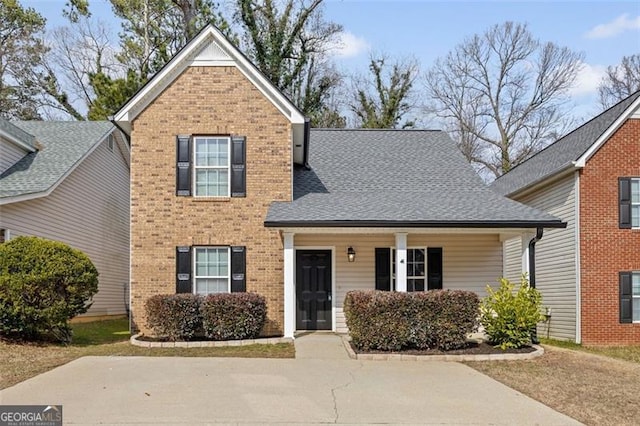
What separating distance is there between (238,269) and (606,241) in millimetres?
9164

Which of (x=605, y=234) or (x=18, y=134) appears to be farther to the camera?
(x=18, y=134)

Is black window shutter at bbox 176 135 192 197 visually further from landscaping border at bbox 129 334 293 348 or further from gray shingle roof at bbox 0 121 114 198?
gray shingle roof at bbox 0 121 114 198

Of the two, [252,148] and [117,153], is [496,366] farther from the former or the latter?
[117,153]

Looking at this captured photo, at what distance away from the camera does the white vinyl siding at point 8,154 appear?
17500 mm

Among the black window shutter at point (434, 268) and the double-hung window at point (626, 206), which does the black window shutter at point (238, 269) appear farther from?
the double-hung window at point (626, 206)

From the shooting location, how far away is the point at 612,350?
616 inches

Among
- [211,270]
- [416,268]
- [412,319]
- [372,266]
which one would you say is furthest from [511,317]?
[211,270]

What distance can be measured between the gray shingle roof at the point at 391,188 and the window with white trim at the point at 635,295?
3849mm

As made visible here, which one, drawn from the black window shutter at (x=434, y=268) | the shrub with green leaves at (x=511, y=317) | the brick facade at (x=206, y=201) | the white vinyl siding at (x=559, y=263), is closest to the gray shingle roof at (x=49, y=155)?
the brick facade at (x=206, y=201)

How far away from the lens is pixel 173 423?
716 cm

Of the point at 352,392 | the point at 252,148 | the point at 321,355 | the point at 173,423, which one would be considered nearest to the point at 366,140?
the point at 252,148

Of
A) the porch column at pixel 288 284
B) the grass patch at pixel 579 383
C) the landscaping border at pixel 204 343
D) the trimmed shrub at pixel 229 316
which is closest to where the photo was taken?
the grass patch at pixel 579 383

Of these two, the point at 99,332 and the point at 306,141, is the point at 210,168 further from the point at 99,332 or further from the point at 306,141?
the point at 99,332

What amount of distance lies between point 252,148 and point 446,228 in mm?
4800
